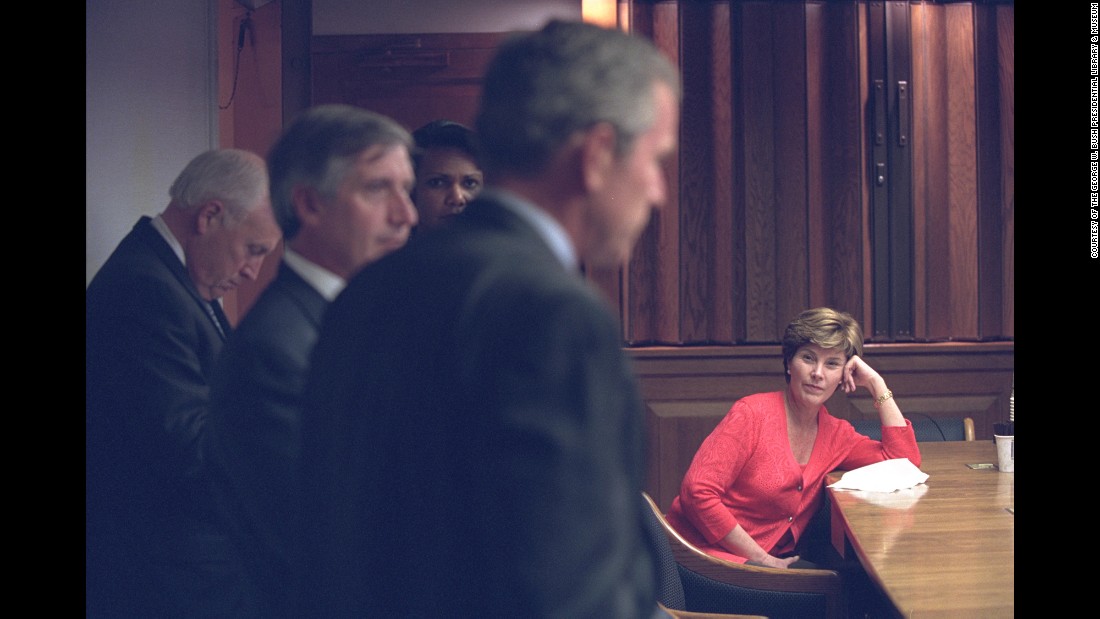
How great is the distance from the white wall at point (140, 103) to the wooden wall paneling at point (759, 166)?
2.79 meters

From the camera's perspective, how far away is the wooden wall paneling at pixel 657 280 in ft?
12.2

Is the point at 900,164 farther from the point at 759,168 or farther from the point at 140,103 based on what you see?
the point at 140,103

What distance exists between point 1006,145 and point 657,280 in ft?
4.59

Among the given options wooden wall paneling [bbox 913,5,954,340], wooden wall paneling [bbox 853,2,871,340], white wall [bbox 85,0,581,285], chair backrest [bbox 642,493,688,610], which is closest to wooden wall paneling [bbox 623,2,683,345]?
wooden wall paneling [bbox 853,2,871,340]

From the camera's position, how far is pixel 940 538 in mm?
1890

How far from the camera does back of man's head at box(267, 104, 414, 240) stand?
0.87 m

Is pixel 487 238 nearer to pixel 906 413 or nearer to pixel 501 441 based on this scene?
pixel 501 441

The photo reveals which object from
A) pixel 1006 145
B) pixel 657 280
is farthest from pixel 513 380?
pixel 1006 145

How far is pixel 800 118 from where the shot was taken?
3760 mm

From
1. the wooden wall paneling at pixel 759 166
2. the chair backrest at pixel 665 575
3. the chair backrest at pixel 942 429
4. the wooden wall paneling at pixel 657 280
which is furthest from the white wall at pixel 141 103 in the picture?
the wooden wall paneling at pixel 759 166

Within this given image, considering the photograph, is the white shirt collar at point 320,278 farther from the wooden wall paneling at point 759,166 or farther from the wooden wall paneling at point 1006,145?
the wooden wall paneling at point 1006,145

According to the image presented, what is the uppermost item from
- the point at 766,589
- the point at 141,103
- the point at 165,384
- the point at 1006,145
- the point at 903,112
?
the point at 903,112

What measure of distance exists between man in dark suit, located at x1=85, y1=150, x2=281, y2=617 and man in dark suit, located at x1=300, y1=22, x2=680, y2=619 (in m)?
0.30
